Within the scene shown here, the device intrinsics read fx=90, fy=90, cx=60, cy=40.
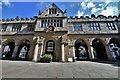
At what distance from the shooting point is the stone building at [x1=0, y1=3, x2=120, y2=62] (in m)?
20.1

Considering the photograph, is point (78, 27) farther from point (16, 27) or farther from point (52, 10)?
point (16, 27)

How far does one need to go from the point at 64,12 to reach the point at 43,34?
26.0 feet

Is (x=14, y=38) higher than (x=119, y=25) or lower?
lower

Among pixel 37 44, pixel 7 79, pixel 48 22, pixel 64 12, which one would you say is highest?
pixel 64 12

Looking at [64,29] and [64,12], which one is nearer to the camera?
[64,29]

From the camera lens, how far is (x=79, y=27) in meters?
24.3

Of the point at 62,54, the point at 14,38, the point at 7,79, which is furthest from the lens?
the point at 14,38

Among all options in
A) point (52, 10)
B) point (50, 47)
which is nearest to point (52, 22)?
point (52, 10)

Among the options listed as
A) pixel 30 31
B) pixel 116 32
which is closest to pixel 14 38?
pixel 30 31

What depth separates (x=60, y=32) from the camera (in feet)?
68.9

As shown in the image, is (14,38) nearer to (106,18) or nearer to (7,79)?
(7,79)

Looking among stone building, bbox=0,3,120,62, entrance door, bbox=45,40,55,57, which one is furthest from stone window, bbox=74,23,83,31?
entrance door, bbox=45,40,55,57

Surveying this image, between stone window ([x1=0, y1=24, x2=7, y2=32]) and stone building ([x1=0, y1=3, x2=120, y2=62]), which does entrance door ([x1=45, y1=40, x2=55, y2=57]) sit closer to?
stone building ([x1=0, y1=3, x2=120, y2=62])

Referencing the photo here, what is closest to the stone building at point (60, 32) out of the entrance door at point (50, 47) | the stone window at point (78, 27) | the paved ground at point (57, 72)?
the stone window at point (78, 27)
